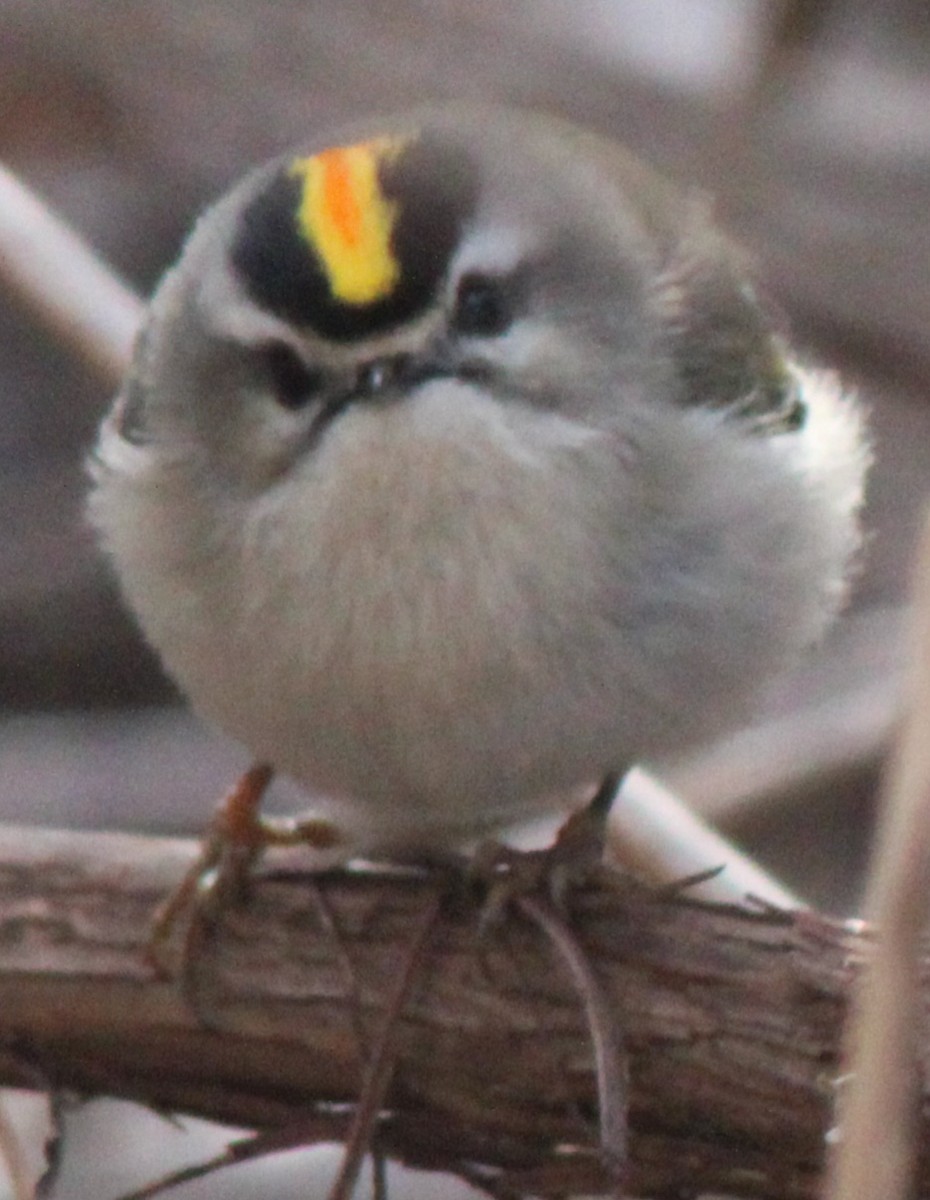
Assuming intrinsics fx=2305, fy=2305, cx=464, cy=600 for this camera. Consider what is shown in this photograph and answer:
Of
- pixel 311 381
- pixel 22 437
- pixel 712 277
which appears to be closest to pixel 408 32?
pixel 22 437

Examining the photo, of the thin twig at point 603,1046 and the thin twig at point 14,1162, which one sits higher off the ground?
the thin twig at point 603,1046

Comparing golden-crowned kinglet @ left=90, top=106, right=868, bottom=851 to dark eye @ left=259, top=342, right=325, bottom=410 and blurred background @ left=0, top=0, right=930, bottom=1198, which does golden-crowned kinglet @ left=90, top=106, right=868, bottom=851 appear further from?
blurred background @ left=0, top=0, right=930, bottom=1198

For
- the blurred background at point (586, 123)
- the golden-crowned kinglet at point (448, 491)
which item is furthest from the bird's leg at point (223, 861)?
the blurred background at point (586, 123)

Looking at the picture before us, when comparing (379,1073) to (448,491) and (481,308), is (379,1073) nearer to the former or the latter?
(448,491)

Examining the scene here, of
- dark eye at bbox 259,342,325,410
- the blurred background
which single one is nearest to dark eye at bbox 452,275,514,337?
dark eye at bbox 259,342,325,410

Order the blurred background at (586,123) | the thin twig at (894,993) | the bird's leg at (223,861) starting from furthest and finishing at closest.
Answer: the blurred background at (586,123), the bird's leg at (223,861), the thin twig at (894,993)

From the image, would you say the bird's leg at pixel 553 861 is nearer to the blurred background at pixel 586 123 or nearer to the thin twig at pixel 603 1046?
the thin twig at pixel 603 1046
